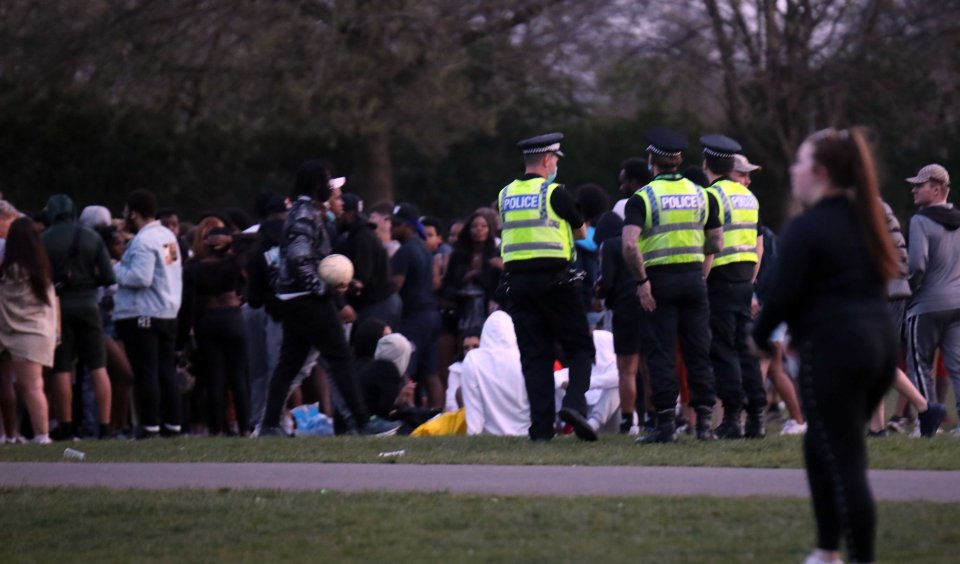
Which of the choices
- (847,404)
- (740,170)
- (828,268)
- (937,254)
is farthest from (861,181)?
(937,254)

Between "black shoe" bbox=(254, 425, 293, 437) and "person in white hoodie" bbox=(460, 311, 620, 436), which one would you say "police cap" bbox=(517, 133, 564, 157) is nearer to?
"person in white hoodie" bbox=(460, 311, 620, 436)

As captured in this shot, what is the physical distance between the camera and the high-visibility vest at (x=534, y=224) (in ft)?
33.8

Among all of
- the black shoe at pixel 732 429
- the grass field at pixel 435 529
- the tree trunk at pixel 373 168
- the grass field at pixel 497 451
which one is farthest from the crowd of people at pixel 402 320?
the tree trunk at pixel 373 168

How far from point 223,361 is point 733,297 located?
4738 mm

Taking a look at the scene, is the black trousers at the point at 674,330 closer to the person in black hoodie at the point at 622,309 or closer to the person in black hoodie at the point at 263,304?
the person in black hoodie at the point at 622,309

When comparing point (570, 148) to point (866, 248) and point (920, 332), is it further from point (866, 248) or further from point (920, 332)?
point (866, 248)

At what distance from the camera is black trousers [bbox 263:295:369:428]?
11578 millimetres

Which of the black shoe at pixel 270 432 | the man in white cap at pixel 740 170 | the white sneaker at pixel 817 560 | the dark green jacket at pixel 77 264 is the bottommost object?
the black shoe at pixel 270 432

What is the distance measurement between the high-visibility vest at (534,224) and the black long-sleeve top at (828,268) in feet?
15.4

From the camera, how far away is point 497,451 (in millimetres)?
9984

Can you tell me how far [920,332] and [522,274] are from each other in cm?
296

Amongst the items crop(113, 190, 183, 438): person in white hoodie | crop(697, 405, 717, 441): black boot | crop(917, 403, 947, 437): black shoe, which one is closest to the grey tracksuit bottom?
crop(917, 403, 947, 437): black shoe

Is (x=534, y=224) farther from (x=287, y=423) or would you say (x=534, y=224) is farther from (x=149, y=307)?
(x=287, y=423)

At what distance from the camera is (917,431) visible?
36.8ft
